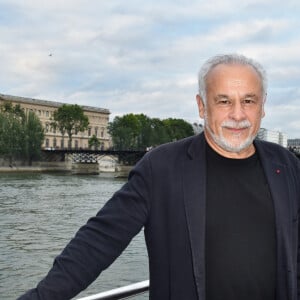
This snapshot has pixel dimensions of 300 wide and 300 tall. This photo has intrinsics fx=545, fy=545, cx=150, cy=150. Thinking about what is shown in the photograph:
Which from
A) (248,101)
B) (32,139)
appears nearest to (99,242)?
(248,101)

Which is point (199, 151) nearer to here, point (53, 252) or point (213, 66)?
point (213, 66)

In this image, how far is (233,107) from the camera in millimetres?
1725

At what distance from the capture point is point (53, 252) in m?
13.7

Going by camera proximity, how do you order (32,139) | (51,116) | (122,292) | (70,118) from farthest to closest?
(51,116)
(70,118)
(32,139)
(122,292)

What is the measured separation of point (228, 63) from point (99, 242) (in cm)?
69

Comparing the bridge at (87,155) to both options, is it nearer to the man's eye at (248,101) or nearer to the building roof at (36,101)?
the building roof at (36,101)

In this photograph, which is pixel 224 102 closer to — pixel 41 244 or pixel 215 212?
pixel 215 212

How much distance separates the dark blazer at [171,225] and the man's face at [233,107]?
0.08m

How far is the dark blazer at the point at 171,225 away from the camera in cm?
156

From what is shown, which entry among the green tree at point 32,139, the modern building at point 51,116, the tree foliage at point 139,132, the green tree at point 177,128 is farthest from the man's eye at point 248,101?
the green tree at point 177,128

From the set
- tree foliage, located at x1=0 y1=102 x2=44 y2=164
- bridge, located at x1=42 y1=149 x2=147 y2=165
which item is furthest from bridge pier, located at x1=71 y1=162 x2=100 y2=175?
tree foliage, located at x1=0 y1=102 x2=44 y2=164

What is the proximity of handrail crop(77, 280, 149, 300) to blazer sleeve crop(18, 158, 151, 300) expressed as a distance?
370 millimetres

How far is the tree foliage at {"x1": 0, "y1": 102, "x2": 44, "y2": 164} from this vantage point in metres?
63.9

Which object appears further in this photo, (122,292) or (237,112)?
(122,292)
